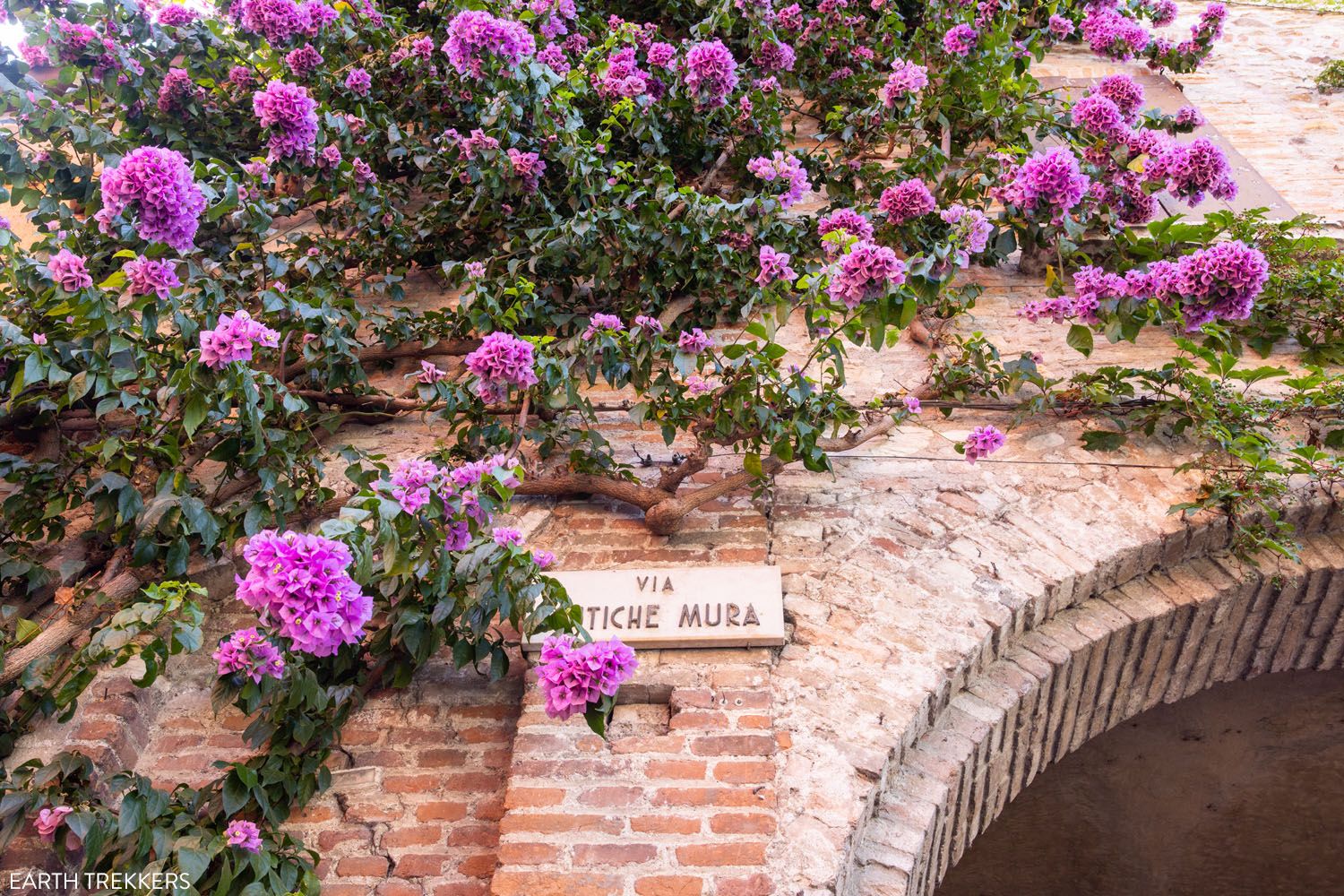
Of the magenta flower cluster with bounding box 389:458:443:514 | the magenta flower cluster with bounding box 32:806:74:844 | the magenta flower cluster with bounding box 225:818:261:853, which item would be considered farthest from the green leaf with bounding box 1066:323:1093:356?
the magenta flower cluster with bounding box 32:806:74:844

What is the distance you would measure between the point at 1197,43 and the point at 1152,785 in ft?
12.5

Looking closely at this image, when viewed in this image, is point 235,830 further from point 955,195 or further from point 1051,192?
point 955,195

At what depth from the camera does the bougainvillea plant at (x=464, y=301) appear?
3084 mm

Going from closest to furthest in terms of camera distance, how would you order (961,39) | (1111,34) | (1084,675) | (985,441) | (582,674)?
(582,674), (985,441), (1084,675), (961,39), (1111,34)

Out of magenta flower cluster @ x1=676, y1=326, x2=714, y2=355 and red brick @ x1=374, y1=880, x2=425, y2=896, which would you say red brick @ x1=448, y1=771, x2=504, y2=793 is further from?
magenta flower cluster @ x1=676, y1=326, x2=714, y2=355

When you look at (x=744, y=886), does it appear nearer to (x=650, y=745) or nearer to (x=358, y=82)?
(x=650, y=745)

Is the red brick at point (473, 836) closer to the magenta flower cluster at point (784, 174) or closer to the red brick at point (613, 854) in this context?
the red brick at point (613, 854)

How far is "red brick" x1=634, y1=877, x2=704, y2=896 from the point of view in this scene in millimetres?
2846

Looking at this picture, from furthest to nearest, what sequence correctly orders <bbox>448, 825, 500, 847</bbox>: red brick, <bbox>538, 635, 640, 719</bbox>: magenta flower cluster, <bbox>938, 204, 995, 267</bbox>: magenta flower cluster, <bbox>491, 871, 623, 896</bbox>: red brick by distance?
<bbox>938, 204, 995, 267</bbox>: magenta flower cluster → <bbox>448, 825, 500, 847</bbox>: red brick → <bbox>491, 871, 623, 896</bbox>: red brick → <bbox>538, 635, 640, 719</bbox>: magenta flower cluster

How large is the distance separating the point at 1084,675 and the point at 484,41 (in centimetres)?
328

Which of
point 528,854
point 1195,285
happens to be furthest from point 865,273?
point 528,854

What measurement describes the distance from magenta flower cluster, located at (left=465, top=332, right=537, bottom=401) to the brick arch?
160 centimetres

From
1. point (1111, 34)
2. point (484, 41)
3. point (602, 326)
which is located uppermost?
point (1111, 34)

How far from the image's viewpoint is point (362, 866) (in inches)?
125
